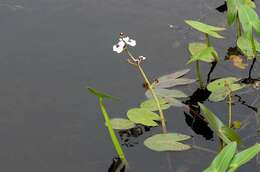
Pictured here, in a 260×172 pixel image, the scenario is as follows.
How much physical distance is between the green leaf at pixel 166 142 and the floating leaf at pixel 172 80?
0.28 m

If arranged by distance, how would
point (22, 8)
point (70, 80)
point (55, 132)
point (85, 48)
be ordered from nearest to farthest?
point (55, 132)
point (70, 80)
point (85, 48)
point (22, 8)

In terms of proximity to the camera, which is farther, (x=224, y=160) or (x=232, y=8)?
(x=232, y=8)

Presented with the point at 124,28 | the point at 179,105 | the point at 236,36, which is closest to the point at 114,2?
the point at 124,28

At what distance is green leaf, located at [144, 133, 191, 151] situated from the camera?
69.0 inches

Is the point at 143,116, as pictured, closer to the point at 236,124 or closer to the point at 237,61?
the point at 236,124

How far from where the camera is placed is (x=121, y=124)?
6.09ft

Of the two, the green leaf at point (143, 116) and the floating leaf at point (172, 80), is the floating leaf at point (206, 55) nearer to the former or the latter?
the floating leaf at point (172, 80)

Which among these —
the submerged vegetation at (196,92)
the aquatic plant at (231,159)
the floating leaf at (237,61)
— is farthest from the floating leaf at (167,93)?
the aquatic plant at (231,159)

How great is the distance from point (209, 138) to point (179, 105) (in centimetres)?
17

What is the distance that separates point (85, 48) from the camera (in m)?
2.25

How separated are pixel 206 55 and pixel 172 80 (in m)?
0.21

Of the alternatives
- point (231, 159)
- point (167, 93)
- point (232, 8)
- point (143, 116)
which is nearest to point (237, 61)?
point (232, 8)

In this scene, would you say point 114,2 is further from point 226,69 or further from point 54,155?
point 54,155

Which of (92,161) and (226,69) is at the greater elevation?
(226,69)
